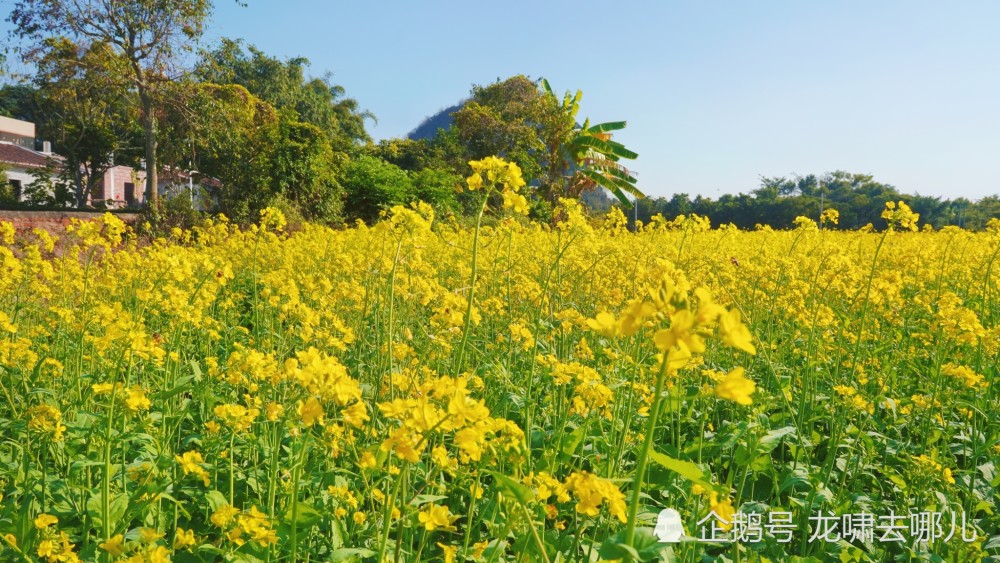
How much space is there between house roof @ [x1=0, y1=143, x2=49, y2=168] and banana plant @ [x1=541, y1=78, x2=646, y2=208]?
63.5ft

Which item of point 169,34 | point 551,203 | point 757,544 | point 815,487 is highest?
point 169,34

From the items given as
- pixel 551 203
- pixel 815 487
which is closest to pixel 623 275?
pixel 815 487

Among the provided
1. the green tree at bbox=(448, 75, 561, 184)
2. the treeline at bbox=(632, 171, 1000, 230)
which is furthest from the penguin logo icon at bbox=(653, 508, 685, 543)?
the treeline at bbox=(632, 171, 1000, 230)

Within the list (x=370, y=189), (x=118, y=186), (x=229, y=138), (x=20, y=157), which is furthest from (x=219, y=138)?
(x=118, y=186)

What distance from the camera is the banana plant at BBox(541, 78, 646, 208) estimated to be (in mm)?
18484

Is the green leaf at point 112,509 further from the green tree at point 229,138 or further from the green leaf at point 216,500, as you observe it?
the green tree at point 229,138

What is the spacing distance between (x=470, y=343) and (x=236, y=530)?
1.68 meters

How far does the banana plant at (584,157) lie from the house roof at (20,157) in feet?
63.5

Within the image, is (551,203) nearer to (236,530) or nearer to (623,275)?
(623,275)

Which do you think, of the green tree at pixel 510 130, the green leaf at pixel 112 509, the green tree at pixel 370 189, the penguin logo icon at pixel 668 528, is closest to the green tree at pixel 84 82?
the green tree at pixel 370 189

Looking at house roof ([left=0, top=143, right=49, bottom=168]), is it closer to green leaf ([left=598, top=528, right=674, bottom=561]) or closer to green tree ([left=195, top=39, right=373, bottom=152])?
green tree ([left=195, top=39, right=373, bottom=152])

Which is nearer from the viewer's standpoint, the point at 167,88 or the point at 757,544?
the point at 757,544

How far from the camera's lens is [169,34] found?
41.9ft

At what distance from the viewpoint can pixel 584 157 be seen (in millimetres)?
19750
